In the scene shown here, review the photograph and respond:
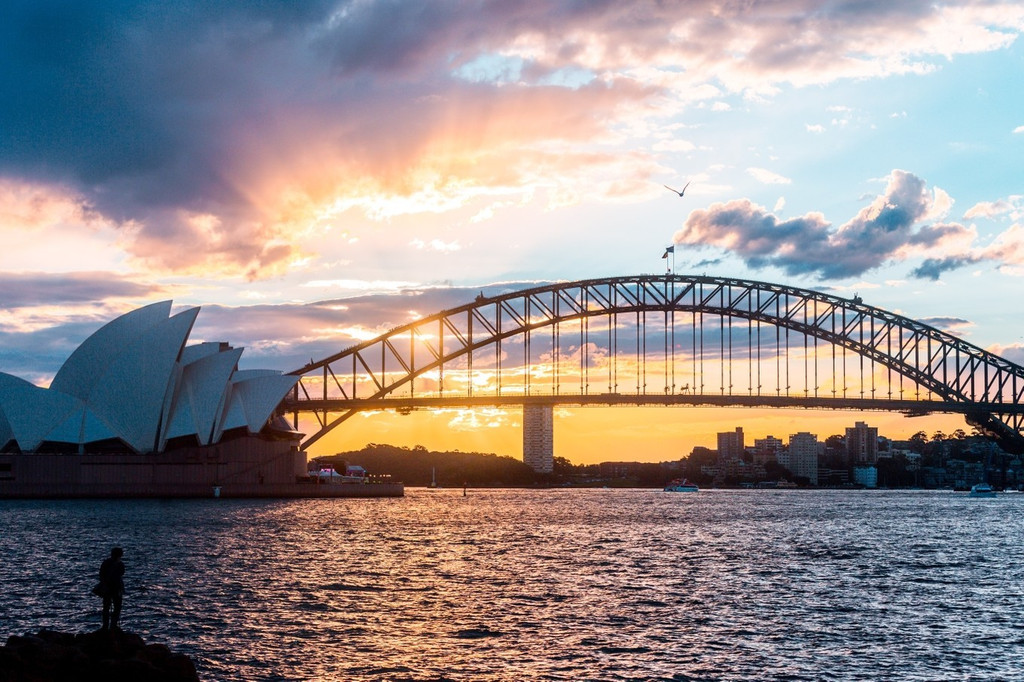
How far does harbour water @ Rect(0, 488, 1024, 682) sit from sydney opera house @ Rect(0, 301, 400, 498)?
1150 inches

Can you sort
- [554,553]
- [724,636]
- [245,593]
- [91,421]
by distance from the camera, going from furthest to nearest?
[91,421] < [554,553] < [245,593] < [724,636]

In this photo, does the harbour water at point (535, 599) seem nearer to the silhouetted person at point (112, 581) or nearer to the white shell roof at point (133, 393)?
the silhouetted person at point (112, 581)

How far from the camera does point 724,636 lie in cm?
2700

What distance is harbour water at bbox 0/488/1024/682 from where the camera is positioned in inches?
941

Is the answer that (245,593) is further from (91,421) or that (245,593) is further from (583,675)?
(91,421)

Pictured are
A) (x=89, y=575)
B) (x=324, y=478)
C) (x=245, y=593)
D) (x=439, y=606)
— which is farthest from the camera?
(x=324, y=478)

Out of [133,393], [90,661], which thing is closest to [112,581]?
[90,661]

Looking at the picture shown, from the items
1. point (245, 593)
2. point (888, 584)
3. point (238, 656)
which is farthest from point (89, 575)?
point (888, 584)

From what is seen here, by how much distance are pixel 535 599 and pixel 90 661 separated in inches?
623

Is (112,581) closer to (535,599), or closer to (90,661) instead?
(90,661)

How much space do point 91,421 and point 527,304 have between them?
1672 inches

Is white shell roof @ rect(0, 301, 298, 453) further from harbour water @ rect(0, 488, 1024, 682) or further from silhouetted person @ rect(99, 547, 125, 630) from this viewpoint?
silhouetted person @ rect(99, 547, 125, 630)

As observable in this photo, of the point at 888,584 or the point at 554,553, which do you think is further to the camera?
the point at 554,553

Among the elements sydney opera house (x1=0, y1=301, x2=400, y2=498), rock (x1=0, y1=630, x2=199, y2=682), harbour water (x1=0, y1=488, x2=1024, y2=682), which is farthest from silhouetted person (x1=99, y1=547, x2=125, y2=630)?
sydney opera house (x1=0, y1=301, x2=400, y2=498)
